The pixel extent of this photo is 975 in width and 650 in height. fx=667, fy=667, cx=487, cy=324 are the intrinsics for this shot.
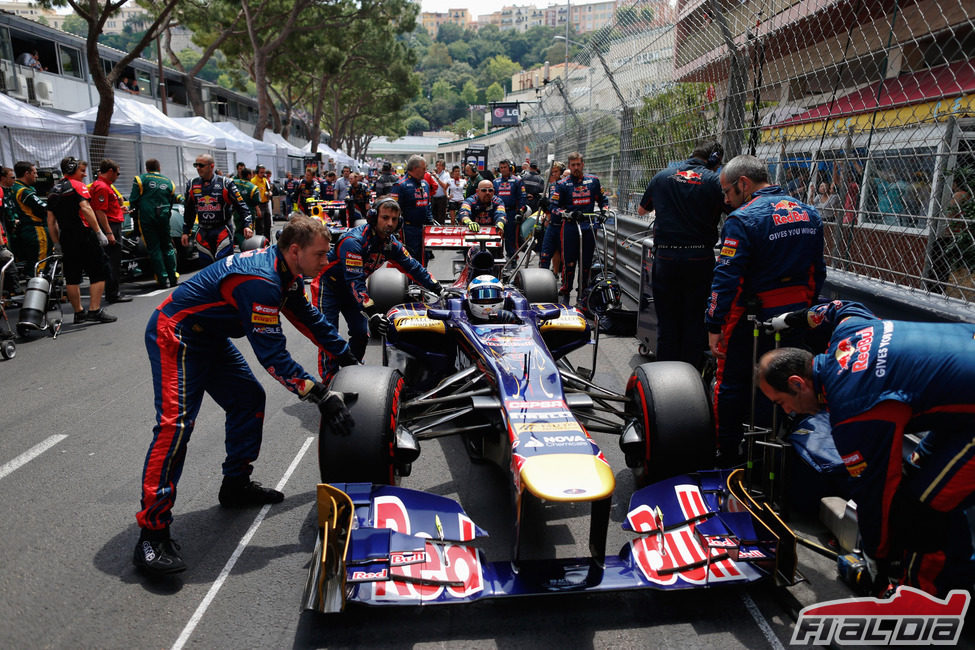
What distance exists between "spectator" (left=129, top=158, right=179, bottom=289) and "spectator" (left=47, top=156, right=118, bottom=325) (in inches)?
62.2

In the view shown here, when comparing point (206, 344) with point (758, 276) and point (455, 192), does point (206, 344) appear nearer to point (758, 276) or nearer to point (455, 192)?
point (758, 276)

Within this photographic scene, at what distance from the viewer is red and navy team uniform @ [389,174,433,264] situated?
27.6 ft

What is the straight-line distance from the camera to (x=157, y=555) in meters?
3.05

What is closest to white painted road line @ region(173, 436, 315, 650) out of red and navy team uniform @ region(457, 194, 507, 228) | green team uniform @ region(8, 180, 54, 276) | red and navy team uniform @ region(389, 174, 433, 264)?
red and navy team uniform @ region(389, 174, 433, 264)

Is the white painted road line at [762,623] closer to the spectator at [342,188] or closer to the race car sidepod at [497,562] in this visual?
the race car sidepod at [497,562]

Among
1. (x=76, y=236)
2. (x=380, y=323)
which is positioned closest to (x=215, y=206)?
(x=76, y=236)

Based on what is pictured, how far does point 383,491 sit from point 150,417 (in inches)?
113

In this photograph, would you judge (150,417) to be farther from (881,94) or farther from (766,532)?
(881,94)

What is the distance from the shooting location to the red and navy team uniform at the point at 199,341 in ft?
10.2

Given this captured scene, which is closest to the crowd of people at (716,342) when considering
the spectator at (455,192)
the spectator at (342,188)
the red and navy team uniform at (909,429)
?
the red and navy team uniform at (909,429)

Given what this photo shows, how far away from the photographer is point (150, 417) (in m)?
5.01

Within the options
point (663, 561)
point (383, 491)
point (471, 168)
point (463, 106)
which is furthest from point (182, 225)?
point (463, 106)

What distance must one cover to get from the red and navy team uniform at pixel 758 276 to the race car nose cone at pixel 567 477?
5.09 ft

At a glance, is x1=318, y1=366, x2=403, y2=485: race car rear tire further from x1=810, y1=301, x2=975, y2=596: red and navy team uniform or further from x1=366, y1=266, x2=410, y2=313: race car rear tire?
x1=366, y1=266, x2=410, y2=313: race car rear tire
